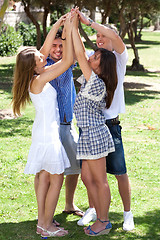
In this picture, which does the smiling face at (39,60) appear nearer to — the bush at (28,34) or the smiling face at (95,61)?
the smiling face at (95,61)

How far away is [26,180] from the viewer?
21.1 ft

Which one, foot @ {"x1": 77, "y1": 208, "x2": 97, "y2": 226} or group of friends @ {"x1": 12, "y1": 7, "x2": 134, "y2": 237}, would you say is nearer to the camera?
group of friends @ {"x1": 12, "y1": 7, "x2": 134, "y2": 237}

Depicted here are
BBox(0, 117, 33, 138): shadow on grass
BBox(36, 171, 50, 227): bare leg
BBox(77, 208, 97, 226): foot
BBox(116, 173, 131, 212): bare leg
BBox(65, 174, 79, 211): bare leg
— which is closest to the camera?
BBox(36, 171, 50, 227): bare leg

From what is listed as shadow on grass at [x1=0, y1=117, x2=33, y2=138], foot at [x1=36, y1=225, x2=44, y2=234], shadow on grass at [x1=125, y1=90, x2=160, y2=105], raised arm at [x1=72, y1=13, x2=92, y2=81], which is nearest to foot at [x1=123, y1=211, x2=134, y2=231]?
foot at [x1=36, y1=225, x2=44, y2=234]

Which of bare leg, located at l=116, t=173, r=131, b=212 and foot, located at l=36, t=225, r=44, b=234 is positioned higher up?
bare leg, located at l=116, t=173, r=131, b=212

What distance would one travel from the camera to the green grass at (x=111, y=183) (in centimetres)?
470

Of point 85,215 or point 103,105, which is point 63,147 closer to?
point 103,105

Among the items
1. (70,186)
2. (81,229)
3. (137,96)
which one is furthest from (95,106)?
(137,96)

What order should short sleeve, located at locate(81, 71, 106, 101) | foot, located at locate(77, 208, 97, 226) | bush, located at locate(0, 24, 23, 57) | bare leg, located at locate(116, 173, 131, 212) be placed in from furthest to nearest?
bush, located at locate(0, 24, 23, 57)
foot, located at locate(77, 208, 97, 226)
bare leg, located at locate(116, 173, 131, 212)
short sleeve, located at locate(81, 71, 106, 101)

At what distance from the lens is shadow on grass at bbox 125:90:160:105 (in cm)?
1474

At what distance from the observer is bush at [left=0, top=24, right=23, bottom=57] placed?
27.3 meters

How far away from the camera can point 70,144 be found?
463 cm

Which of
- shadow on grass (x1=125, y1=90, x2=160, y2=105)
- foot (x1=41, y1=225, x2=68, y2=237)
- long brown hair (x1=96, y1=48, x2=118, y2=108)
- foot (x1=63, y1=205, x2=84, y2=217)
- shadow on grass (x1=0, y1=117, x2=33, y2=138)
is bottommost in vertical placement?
shadow on grass (x1=125, y1=90, x2=160, y2=105)

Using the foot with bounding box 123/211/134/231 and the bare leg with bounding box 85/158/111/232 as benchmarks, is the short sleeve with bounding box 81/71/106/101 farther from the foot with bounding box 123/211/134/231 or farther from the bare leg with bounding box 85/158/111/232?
the foot with bounding box 123/211/134/231
